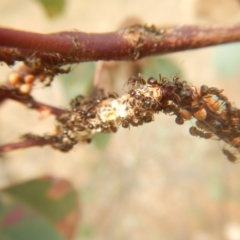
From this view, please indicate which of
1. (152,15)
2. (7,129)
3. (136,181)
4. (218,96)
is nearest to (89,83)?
(218,96)

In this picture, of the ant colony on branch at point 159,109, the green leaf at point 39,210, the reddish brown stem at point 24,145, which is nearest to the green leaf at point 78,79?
the green leaf at point 39,210

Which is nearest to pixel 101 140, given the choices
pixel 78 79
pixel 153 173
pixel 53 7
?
pixel 78 79

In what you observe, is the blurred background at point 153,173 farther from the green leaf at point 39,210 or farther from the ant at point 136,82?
the ant at point 136,82

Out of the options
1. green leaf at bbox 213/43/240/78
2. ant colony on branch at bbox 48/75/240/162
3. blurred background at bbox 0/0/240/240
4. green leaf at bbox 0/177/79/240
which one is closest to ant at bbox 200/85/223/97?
ant colony on branch at bbox 48/75/240/162

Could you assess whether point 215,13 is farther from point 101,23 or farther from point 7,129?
point 7,129

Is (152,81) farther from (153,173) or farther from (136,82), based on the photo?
(153,173)

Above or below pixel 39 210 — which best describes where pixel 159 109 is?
above
